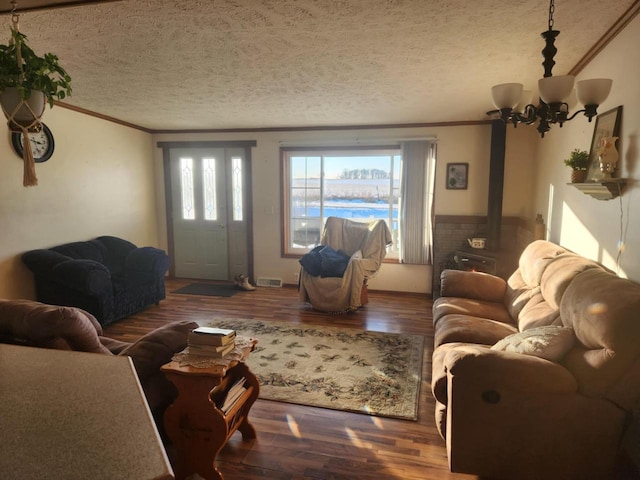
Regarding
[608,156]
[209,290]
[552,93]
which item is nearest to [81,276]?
[209,290]

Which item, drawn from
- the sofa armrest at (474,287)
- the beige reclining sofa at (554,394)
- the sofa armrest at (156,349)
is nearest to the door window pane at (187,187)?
the sofa armrest at (474,287)

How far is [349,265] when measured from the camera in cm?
448

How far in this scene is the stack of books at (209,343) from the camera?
190cm

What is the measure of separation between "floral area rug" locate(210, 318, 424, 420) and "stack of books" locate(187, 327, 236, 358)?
970mm

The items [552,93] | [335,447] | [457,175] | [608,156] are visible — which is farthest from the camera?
[457,175]

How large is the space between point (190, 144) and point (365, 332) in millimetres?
3790

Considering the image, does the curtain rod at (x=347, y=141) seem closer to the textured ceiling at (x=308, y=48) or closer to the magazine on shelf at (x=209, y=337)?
Result: the textured ceiling at (x=308, y=48)

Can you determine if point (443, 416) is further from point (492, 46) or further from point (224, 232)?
point (224, 232)

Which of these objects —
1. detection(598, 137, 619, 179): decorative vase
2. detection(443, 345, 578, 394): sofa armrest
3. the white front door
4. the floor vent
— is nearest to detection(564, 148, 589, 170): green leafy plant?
detection(598, 137, 619, 179): decorative vase

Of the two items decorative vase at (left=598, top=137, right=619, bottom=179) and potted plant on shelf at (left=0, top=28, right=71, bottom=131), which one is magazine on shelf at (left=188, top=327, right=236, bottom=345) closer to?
potted plant on shelf at (left=0, top=28, right=71, bottom=131)

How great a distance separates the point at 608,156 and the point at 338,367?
2.30 m

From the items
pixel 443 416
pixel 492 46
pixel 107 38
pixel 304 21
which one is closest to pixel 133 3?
pixel 107 38

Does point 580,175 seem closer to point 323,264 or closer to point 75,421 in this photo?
point 323,264

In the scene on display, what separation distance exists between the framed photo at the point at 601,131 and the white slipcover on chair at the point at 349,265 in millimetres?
2352
